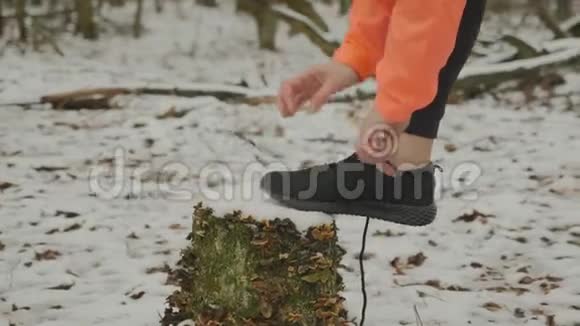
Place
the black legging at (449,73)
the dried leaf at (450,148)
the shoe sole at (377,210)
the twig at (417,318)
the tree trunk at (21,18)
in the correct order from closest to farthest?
the black legging at (449,73) → the shoe sole at (377,210) → the twig at (417,318) → the dried leaf at (450,148) → the tree trunk at (21,18)

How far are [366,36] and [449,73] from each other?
227 mm

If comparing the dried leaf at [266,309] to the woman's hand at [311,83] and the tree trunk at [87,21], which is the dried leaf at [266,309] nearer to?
the woman's hand at [311,83]

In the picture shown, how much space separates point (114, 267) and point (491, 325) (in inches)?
63.7

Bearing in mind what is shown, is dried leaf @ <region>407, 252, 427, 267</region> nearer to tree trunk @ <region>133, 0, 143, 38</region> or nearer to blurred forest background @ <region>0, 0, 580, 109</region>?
blurred forest background @ <region>0, 0, 580, 109</region>

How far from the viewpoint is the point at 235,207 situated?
94.2 inches

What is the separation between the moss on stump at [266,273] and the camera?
2287 millimetres

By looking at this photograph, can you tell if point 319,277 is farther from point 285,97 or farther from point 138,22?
point 138,22

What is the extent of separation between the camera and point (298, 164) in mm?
5328

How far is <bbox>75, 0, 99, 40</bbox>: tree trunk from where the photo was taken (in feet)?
36.1

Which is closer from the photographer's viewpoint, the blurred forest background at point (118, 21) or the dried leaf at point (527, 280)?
the dried leaf at point (527, 280)

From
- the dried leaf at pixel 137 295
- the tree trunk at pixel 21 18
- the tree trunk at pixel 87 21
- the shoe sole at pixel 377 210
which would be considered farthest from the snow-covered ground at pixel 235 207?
the tree trunk at pixel 87 21

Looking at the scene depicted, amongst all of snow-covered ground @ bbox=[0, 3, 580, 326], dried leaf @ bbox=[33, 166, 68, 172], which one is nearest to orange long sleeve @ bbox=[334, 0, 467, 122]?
snow-covered ground @ bbox=[0, 3, 580, 326]

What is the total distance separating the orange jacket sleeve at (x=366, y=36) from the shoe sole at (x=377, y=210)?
341mm

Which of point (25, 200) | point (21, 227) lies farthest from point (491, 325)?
point (25, 200)
